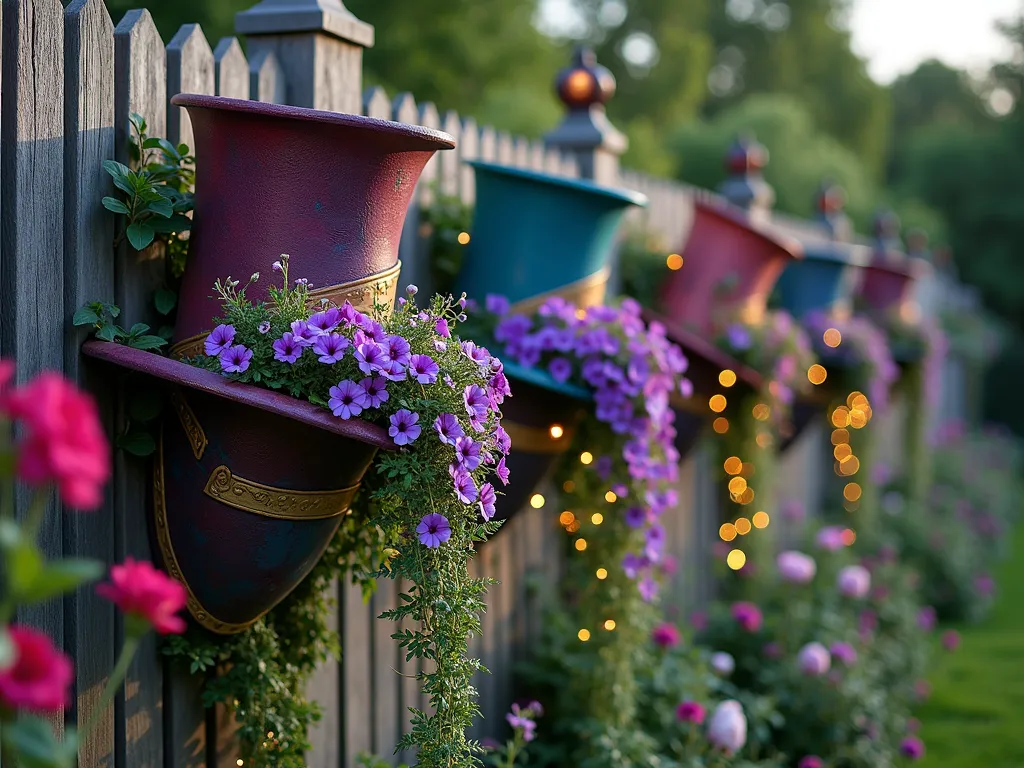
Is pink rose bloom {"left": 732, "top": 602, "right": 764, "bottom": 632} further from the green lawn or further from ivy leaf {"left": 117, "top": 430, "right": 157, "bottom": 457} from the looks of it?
ivy leaf {"left": 117, "top": 430, "right": 157, "bottom": 457}

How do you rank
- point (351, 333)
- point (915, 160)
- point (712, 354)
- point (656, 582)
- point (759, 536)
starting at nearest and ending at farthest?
point (351, 333) < point (656, 582) < point (712, 354) < point (759, 536) < point (915, 160)

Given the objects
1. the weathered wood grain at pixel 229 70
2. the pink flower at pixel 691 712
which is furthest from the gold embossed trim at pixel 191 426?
the pink flower at pixel 691 712

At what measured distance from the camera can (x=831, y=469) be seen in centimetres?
673

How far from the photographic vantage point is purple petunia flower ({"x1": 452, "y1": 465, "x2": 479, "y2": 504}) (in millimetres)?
1851

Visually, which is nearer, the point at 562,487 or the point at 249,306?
the point at 249,306

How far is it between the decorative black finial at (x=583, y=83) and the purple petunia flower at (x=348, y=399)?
7.89ft

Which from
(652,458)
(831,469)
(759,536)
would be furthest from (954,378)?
(652,458)

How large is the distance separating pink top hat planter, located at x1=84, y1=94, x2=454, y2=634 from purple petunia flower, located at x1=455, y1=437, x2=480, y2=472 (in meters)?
0.14

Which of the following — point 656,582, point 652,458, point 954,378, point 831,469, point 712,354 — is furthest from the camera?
point 954,378

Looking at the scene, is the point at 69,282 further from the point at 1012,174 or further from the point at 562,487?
the point at 1012,174

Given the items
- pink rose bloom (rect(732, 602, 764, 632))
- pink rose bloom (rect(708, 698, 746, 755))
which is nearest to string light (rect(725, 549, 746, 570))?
pink rose bloom (rect(732, 602, 764, 632))

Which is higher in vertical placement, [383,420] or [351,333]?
[351,333]

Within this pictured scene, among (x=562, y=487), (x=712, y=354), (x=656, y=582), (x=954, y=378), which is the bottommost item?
(x=954, y=378)

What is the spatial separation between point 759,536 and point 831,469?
2197 millimetres
